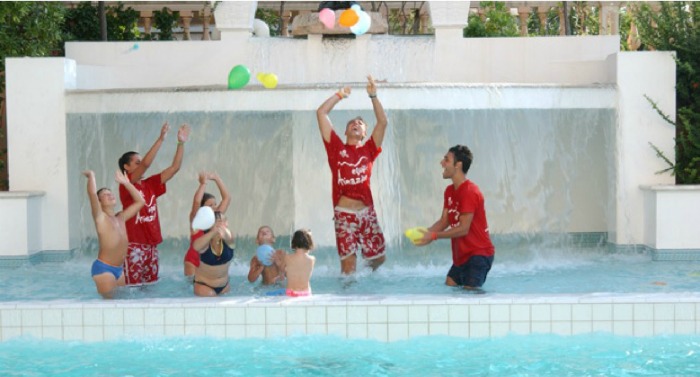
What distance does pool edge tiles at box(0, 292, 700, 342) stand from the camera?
6.64 metres

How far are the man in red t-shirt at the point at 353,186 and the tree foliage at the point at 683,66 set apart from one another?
138 inches

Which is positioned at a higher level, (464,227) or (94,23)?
(94,23)

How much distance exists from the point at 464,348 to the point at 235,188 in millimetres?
5497

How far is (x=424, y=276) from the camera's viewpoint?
8.93 metres

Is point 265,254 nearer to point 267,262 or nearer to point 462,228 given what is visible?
point 267,262

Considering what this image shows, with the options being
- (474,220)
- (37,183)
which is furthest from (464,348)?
(37,183)

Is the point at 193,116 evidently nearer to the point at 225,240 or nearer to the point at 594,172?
the point at 225,240

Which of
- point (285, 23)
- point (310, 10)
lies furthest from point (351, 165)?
point (310, 10)

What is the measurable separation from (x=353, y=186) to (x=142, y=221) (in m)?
1.78

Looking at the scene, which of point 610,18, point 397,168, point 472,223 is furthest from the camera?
point 610,18

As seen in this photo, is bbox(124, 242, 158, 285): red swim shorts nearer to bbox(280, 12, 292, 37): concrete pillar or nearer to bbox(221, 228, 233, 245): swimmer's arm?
bbox(221, 228, 233, 245): swimmer's arm

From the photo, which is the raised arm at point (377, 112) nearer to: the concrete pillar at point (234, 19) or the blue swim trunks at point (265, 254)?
the blue swim trunks at point (265, 254)

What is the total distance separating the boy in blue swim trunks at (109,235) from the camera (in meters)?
7.70

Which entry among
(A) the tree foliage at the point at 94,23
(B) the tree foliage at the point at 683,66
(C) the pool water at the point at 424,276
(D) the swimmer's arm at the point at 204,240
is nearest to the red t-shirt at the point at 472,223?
(C) the pool water at the point at 424,276
